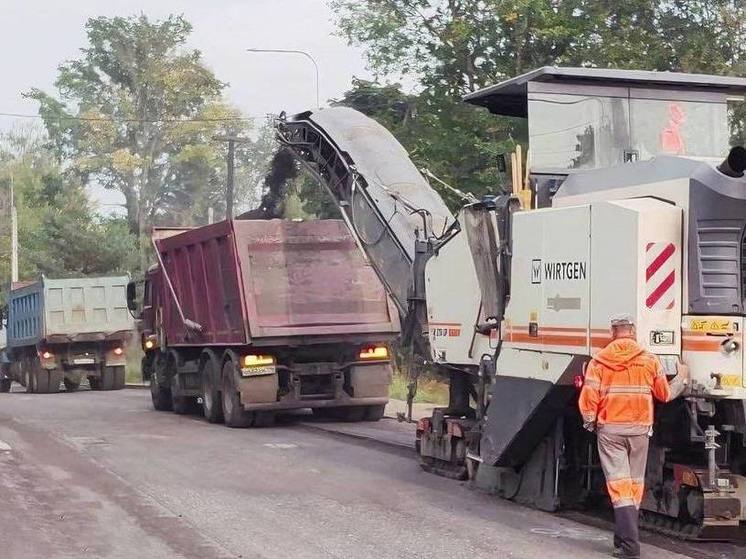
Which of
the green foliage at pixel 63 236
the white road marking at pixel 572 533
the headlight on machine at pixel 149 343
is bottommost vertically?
the white road marking at pixel 572 533

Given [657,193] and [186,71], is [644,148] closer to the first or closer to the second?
[657,193]

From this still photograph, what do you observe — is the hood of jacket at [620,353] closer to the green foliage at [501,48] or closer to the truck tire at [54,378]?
the green foliage at [501,48]

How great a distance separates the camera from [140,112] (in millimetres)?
57844

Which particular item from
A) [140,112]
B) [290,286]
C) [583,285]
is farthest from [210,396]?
[140,112]

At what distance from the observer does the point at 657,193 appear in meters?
8.73

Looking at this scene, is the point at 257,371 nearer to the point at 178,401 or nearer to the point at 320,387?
the point at 320,387

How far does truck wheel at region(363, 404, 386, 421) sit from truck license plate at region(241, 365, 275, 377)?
180 centimetres

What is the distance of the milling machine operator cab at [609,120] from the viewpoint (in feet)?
34.4

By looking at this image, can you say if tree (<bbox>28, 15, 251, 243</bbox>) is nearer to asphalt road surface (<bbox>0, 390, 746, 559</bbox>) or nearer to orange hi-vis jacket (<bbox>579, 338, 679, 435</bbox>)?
asphalt road surface (<bbox>0, 390, 746, 559</bbox>)

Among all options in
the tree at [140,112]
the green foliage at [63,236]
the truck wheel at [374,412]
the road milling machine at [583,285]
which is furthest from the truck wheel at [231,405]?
the tree at [140,112]

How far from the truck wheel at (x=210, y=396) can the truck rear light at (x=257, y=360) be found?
4.05 feet

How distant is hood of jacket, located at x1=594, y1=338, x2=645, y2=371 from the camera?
26.9 ft

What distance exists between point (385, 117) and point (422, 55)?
4.97 ft

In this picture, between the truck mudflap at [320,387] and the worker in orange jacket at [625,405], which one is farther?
the truck mudflap at [320,387]
